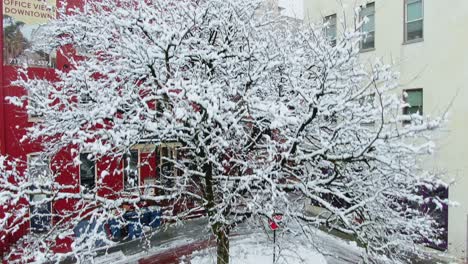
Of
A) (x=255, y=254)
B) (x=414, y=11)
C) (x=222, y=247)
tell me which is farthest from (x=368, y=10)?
(x=222, y=247)

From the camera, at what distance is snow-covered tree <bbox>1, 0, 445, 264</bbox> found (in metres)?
4.71

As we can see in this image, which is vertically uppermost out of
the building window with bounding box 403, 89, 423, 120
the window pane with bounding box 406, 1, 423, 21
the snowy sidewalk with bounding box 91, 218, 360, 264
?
the window pane with bounding box 406, 1, 423, 21

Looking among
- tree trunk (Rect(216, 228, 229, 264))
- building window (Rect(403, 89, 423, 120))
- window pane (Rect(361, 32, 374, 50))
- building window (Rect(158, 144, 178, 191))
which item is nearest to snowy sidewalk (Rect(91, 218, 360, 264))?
building window (Rect(158, 144, 178, 191))

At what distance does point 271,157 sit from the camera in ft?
15.7

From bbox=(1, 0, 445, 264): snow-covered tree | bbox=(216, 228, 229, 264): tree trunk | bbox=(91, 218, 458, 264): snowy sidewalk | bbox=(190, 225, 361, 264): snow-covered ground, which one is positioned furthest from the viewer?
bbox=(91, 218, 458, 264): snowy sidewalk

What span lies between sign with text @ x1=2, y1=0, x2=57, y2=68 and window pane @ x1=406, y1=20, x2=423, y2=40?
11.1 m

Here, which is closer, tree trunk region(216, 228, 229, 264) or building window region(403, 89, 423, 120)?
tree trunk region(216, 228, 229, 264)

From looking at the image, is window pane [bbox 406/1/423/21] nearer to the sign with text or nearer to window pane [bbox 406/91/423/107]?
window pane [bbox 406/91/423/107]

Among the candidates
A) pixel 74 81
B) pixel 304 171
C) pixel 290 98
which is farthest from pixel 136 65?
pixel 304 171

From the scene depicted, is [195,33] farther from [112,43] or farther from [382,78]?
[382,78]

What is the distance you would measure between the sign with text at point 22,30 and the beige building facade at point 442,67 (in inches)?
329

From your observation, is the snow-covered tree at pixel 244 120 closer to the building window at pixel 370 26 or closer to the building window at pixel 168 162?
the building window at pixel 168 162

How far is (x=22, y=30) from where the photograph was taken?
11172 mm

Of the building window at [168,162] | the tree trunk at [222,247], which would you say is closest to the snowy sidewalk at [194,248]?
the building window at [168,162]
